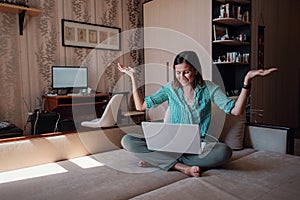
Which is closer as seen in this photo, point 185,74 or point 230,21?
point 185,74

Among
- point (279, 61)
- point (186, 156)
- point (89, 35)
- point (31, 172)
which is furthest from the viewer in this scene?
point (89, 35)

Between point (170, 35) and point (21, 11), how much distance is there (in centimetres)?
202

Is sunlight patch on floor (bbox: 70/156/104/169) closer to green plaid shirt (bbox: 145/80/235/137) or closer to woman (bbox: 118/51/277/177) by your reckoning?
woman (bbox: 118/51/277/177)

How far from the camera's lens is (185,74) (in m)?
1.81

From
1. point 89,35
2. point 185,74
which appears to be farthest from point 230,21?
point 89,35

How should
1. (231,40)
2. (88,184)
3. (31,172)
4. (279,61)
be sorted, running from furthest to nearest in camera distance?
(279,61)
(231,40)
(31,172)
(88,184)

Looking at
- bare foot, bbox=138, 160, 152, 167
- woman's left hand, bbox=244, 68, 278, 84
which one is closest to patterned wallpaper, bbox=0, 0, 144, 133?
bare foot, bbox=138, 160, 152, 167

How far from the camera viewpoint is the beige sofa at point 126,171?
51.0 inches

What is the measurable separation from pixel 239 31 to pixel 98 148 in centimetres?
257

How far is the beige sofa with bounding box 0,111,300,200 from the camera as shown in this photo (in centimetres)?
129

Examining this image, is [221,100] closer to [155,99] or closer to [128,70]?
[155,99]

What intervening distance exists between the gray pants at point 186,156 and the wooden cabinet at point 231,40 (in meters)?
1.82

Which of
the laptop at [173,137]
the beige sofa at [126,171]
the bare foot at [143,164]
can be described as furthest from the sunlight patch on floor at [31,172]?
the laptop at [173,137]

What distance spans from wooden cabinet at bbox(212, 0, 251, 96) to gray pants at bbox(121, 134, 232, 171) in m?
1.82
